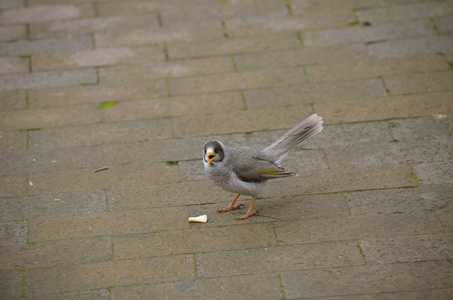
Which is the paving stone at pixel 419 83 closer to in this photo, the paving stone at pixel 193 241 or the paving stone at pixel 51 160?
the paving stone at pixel 193 241

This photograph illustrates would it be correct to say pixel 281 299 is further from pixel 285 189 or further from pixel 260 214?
pixel 285 189

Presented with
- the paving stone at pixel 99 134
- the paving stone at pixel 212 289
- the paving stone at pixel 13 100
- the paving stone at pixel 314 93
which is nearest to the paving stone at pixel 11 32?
the paving stone at pixel 13 100

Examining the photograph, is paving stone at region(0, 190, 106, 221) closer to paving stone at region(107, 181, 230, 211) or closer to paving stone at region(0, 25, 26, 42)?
paving stone at region(107, 181, 230, 211)

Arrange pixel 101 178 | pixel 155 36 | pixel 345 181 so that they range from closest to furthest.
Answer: pixel 345 181, pixel 101 178, pixel 155 36

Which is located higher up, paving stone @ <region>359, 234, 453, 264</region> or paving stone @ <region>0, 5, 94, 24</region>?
paving stone @ <region>359, 234, 453, 264</region>

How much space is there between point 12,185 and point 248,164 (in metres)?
2.42

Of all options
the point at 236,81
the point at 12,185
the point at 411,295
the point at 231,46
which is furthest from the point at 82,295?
the point at 231,46

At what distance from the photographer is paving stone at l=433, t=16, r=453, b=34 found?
763 cm

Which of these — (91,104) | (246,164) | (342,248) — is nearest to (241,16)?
(91,104)

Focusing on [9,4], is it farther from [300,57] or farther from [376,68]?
[376,68]

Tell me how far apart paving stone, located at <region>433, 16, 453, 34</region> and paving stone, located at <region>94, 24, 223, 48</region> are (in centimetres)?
305

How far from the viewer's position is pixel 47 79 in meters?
7.09

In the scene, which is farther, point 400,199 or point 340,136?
point 340,136

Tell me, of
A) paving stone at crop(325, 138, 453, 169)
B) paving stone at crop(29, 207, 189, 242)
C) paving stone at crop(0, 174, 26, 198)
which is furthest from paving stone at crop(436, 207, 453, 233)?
paving stone at crop(0, 174, 26, 198)
